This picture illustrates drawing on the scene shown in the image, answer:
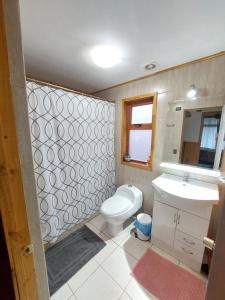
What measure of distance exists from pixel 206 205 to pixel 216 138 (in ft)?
2.28

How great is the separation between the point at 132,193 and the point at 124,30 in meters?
1.79

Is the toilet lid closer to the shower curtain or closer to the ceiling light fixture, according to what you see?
the shower curtain

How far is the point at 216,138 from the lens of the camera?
55.2 inches

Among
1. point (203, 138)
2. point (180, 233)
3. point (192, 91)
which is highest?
point (192, 91)

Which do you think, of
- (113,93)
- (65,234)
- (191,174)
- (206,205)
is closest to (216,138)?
(191,174)

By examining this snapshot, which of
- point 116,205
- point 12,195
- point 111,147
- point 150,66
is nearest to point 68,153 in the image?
point 111,147

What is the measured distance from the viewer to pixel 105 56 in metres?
1.36

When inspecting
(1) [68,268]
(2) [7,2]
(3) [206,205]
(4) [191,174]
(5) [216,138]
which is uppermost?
(2) [7,2]

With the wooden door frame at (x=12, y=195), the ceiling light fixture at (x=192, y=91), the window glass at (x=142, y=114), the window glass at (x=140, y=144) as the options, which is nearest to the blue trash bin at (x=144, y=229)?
the window glass at (x=140, y=144)

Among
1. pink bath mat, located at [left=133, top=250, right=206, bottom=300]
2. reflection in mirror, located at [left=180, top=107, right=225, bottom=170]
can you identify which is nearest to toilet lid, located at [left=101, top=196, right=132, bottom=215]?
pink bath mat, located at [left=133, top=250, right=206, bottom=300]

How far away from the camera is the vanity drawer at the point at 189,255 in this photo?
1340 millimetres

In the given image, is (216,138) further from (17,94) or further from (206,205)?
(17,94)

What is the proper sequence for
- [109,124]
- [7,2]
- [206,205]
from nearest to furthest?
[7,2]
[206,205]
[109,124]

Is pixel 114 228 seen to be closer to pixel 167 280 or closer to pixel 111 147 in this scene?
pixel 167 280
